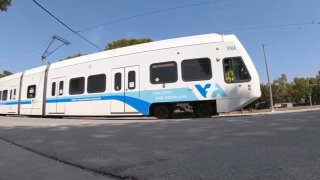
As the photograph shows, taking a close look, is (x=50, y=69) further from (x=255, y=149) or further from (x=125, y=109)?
(x=255, y=149)

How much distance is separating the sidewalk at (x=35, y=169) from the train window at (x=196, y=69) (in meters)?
7.93

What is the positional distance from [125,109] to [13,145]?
23.7 ft

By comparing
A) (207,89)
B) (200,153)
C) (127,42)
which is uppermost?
(127,42)

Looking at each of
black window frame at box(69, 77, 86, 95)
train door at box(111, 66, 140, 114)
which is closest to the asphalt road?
train door at box(111, 66, 140, 114)

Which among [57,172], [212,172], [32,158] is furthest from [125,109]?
[212,172]

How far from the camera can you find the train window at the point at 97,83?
1575cm

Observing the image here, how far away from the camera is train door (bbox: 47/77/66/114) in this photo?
18.1 metres

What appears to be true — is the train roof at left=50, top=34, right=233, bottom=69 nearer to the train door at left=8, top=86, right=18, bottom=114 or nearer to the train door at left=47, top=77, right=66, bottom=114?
the train door at left=47, top=77, right=66, bottom=114

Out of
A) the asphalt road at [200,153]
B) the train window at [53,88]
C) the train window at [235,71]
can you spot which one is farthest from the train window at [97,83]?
the asphalt road at [200,153]

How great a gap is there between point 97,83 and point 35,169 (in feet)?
36.5

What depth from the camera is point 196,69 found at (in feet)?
43.5

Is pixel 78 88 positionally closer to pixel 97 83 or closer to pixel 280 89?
pixel 97 83

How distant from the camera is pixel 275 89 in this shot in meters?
80.0

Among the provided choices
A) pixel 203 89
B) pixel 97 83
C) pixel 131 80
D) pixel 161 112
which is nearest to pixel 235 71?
pixel 203 89
